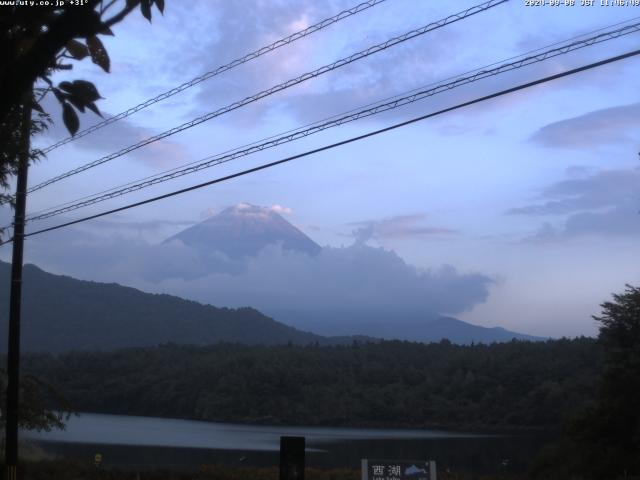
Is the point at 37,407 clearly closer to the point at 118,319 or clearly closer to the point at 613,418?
the point at 613,418

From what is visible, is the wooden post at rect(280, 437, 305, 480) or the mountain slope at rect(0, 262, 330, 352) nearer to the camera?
the wooden post at rect(280, 437, 305, 480)

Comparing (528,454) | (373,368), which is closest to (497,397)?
(373,368)

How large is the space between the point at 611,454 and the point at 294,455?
20812 mm

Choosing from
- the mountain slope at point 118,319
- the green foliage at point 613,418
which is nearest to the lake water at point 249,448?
the green foliage at point 613,418

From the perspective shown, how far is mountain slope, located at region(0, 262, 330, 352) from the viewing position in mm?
159125

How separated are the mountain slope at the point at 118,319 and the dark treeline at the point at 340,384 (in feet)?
196

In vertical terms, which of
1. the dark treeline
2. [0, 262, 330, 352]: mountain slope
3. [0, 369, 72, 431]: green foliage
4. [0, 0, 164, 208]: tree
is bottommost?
[0, 369, 72, 431]: green foliage

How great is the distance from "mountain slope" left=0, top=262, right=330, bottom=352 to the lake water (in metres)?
93.7

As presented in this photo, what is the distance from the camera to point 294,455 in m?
11.5

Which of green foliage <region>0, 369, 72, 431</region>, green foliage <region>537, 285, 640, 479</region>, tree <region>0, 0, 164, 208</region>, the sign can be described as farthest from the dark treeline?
tree <region>0, 0, 164, 208</region>

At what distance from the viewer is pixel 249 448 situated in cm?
4816

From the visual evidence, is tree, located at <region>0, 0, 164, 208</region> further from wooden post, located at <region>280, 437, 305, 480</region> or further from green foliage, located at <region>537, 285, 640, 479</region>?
green foliage, located at <region>537, 285, 640, 479</region>

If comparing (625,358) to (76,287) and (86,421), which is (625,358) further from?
(76,287)

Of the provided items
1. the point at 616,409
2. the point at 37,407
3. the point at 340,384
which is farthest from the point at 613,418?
the point at 340,384
